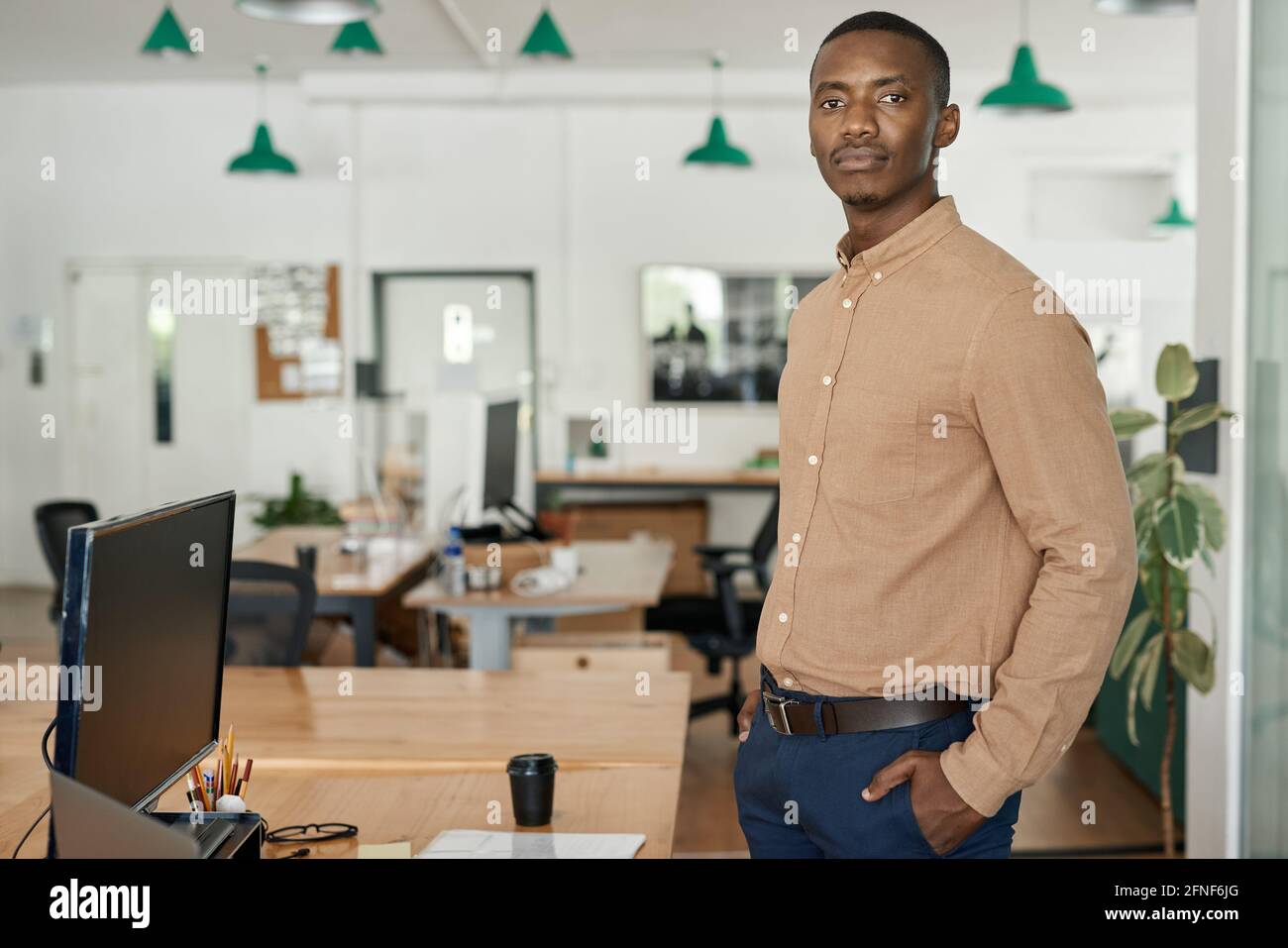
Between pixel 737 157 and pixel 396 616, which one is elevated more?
pixel 737 157

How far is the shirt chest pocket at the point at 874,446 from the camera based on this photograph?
1429 millimetres

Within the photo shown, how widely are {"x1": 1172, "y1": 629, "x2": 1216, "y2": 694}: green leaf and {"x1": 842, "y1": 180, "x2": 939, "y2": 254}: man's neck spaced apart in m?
1.98

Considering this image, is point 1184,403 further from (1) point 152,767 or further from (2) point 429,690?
(1) point 152,767

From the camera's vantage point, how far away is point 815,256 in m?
8.84

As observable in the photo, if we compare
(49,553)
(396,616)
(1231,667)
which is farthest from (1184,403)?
(49,553)

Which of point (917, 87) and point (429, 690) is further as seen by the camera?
point (429, 690)

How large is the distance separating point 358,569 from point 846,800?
10.6 feet

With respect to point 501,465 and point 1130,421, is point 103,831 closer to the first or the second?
point 1130,421

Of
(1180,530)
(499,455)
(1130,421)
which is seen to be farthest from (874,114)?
(499,455)

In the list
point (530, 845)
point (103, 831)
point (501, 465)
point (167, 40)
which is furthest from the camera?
point (167, 40)

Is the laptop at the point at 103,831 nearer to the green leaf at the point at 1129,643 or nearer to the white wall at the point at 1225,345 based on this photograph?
the green leaf at the point at 1129,643

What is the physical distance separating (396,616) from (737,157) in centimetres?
344

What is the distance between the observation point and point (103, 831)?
1007mm

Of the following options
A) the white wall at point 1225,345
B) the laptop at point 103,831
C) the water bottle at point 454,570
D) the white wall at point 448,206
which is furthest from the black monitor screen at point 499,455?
the white wall at point 448,206
